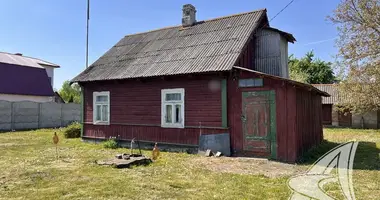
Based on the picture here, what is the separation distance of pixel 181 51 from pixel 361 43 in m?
7.85

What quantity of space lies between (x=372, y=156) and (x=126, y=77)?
Result: 355 inches

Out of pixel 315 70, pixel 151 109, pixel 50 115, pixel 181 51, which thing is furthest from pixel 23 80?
pixel 315 70

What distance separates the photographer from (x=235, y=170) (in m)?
7.46

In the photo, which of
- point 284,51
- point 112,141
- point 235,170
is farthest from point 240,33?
point 112,141

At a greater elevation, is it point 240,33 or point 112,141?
point 240,33

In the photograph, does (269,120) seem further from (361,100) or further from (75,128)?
(75,128)

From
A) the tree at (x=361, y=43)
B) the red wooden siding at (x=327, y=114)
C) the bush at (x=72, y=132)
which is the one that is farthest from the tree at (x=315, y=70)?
the bush at (x=72, y=132)

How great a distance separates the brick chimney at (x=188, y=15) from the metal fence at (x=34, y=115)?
45.2ft

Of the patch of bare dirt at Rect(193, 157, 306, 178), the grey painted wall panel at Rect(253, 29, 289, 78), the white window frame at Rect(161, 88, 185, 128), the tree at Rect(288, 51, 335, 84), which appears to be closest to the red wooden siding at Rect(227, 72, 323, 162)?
the patch of bare dirt at Rect(193, 157, 306, 178)

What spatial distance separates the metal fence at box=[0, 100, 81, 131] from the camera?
1973cm

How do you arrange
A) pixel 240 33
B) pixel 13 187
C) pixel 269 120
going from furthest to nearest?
pixel 240 33, pixel 269 120, pixel 13 187

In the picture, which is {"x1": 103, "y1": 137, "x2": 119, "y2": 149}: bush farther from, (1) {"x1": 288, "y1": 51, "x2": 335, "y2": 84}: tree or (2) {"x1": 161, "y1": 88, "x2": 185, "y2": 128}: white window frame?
(1) {"x1": 288, "y1": 51, "x2": 335, "y2": 84}: tree

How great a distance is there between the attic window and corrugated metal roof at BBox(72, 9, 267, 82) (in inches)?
25.6

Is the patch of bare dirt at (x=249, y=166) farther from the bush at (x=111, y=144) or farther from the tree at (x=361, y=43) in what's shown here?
the tree at (x=361, y=43)
